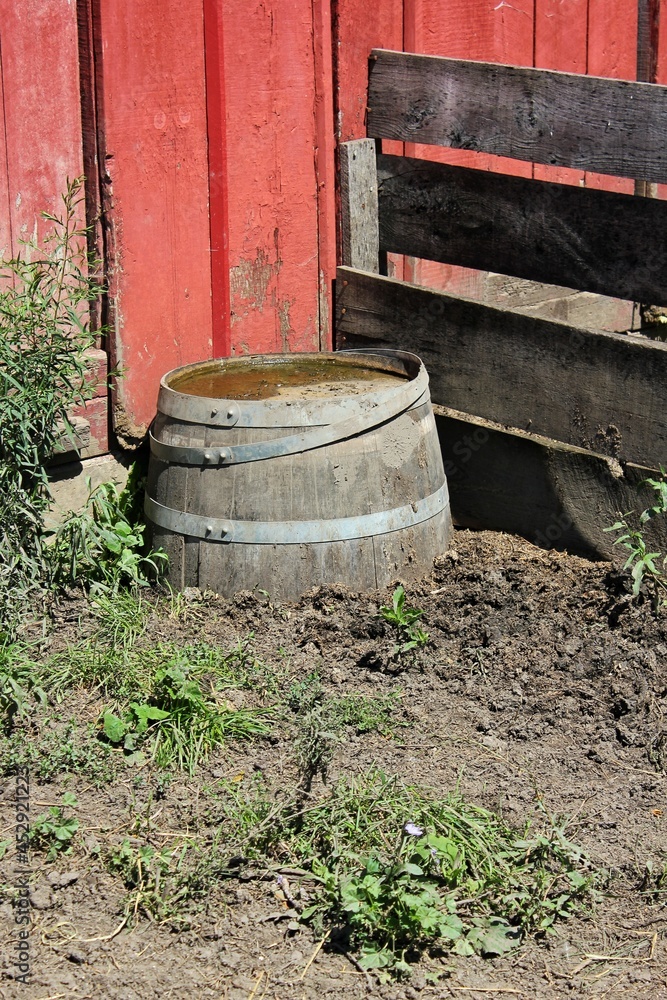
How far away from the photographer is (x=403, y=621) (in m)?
3.86

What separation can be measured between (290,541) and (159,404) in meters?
0.68

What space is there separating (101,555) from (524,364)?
5.47 ft

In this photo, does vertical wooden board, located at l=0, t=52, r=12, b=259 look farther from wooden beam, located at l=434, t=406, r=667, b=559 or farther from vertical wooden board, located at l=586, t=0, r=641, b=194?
vertical wooden board, located at l=586, t=0, r=641, b=194

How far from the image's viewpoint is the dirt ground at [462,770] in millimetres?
2605

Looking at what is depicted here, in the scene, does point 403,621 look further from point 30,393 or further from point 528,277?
point 528,277

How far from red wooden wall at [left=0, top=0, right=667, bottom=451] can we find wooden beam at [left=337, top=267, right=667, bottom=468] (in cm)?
37

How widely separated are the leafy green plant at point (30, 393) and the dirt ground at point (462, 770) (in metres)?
0.49

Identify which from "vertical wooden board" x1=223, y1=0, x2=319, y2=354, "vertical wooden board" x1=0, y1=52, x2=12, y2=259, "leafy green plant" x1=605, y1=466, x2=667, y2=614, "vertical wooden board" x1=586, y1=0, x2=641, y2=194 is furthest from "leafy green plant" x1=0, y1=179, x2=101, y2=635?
"vertical wooden board" x1=586, y1=0, x2=641, y2=194

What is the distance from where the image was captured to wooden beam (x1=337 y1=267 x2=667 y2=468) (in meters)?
4.08

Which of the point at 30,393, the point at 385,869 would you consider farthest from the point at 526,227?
the point at 385,869

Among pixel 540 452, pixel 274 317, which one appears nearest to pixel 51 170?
pixel 274 317

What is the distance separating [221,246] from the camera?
15.1 feet

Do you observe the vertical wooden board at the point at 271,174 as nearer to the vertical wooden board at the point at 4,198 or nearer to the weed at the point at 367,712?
the vertical wooden board at the point at 4,198

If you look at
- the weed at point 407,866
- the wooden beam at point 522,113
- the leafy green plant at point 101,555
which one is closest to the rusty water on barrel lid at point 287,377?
the leafy green plant at point 101,555
